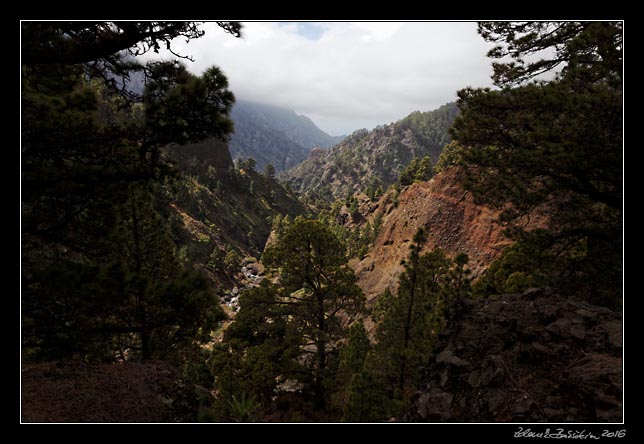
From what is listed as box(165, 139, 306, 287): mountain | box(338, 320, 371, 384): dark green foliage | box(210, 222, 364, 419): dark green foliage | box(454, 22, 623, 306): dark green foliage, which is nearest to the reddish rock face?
box(338, 320, 371, 384): dark green foliage

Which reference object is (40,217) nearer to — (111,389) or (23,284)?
(23,284)

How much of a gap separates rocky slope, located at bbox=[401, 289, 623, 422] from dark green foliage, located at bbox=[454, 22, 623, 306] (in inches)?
64.6

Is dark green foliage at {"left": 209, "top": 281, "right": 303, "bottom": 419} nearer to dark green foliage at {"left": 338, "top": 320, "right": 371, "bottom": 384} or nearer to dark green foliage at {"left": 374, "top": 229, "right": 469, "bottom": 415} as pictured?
dark green foliage at {"left": 338, "top": 320, "right": 371, "bottom": 384}

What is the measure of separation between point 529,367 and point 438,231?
24.0m

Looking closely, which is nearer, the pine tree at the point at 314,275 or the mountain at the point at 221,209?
the pine tree at the point at 314,275

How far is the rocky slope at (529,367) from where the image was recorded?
18.0 ft

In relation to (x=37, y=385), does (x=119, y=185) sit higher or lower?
higher

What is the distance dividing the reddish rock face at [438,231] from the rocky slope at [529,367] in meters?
17.4

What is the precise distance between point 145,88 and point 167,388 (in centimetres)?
706

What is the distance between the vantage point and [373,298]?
3130cm

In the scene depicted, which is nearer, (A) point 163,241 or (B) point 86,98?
(B) point 86,98

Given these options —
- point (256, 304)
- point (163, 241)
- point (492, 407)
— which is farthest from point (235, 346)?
point (492, 407)

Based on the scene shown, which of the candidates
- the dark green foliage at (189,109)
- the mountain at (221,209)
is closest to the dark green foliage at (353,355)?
the dark green foliage at (189,109)

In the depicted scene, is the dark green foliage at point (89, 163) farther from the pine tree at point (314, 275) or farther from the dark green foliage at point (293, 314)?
the pine tree at point (314, 275)
